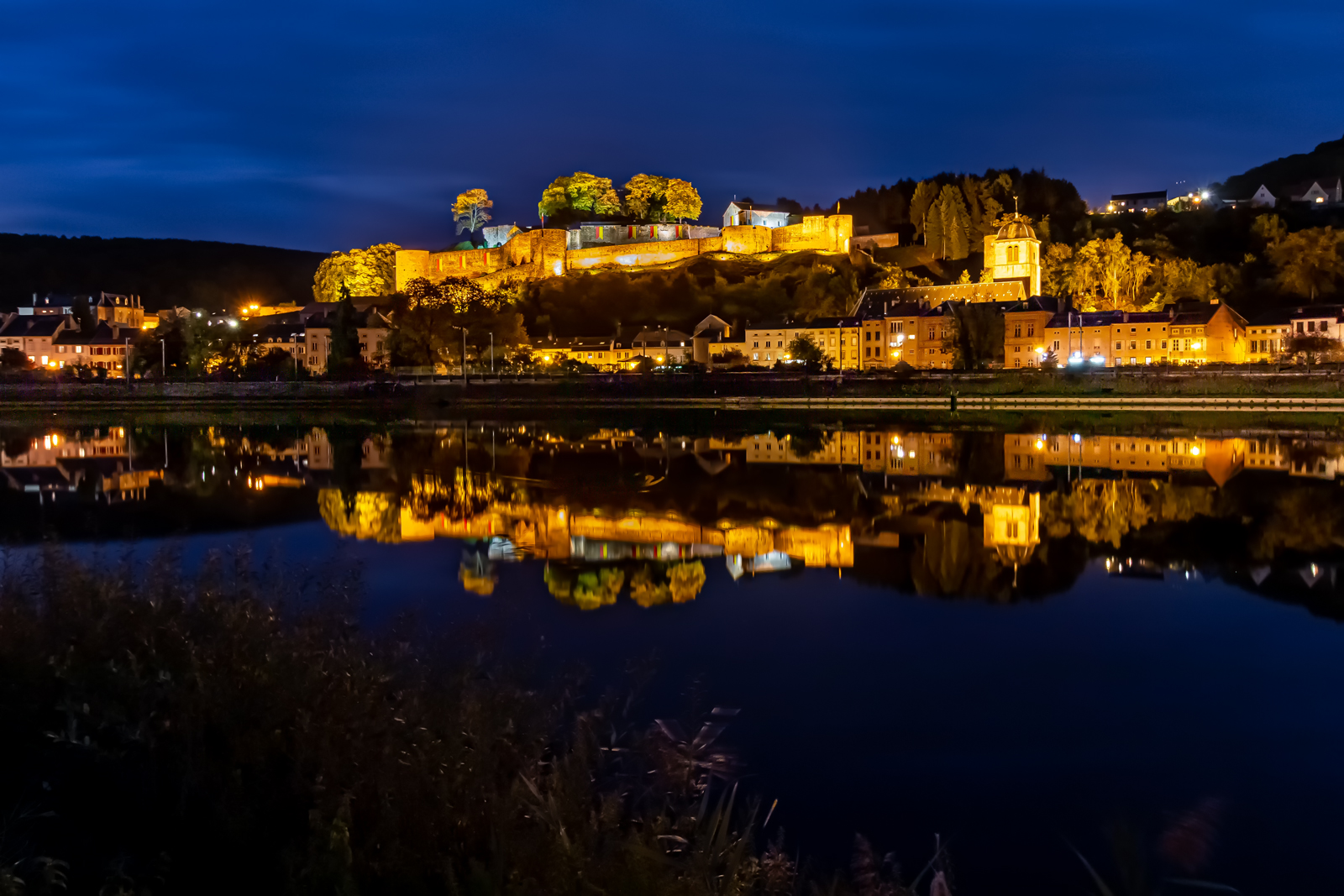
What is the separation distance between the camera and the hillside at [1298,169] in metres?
162

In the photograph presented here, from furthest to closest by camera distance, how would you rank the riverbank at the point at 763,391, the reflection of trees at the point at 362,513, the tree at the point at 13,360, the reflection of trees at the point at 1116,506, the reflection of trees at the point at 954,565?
the tree at the point at 13,360 → the riverbank at the point at 763,391 → the reflection of trees at the point at 362,513 → the reflection of trees at the point at 1116,506 → the reflection of trees at the point at 954,565

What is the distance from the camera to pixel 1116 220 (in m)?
101

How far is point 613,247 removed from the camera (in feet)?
335

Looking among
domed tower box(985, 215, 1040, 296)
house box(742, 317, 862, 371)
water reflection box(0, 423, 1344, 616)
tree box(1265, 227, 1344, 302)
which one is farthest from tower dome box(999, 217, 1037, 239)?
water reflection box(0, 423, 1344, 616)

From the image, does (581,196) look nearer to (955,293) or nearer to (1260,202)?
(955,293)

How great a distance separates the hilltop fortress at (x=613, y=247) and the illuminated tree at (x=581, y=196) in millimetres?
7103

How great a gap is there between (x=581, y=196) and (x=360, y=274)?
23.9m

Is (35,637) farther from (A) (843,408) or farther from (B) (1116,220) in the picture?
(B) (1116,220)

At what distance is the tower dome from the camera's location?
266 feet

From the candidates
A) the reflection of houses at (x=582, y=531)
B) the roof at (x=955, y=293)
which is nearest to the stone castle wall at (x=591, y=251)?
the roof at (x=955, y=293)

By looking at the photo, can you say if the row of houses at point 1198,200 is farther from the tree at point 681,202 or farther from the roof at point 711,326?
the roof at point 711,326

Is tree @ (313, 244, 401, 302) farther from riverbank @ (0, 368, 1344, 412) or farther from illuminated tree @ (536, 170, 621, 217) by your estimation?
riverbank @ (0, 368, 1344, 412)

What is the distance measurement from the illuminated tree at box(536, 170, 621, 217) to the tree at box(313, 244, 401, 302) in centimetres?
1676

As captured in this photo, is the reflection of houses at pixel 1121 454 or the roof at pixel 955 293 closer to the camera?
the reflection of houses at pixel 1121 454
